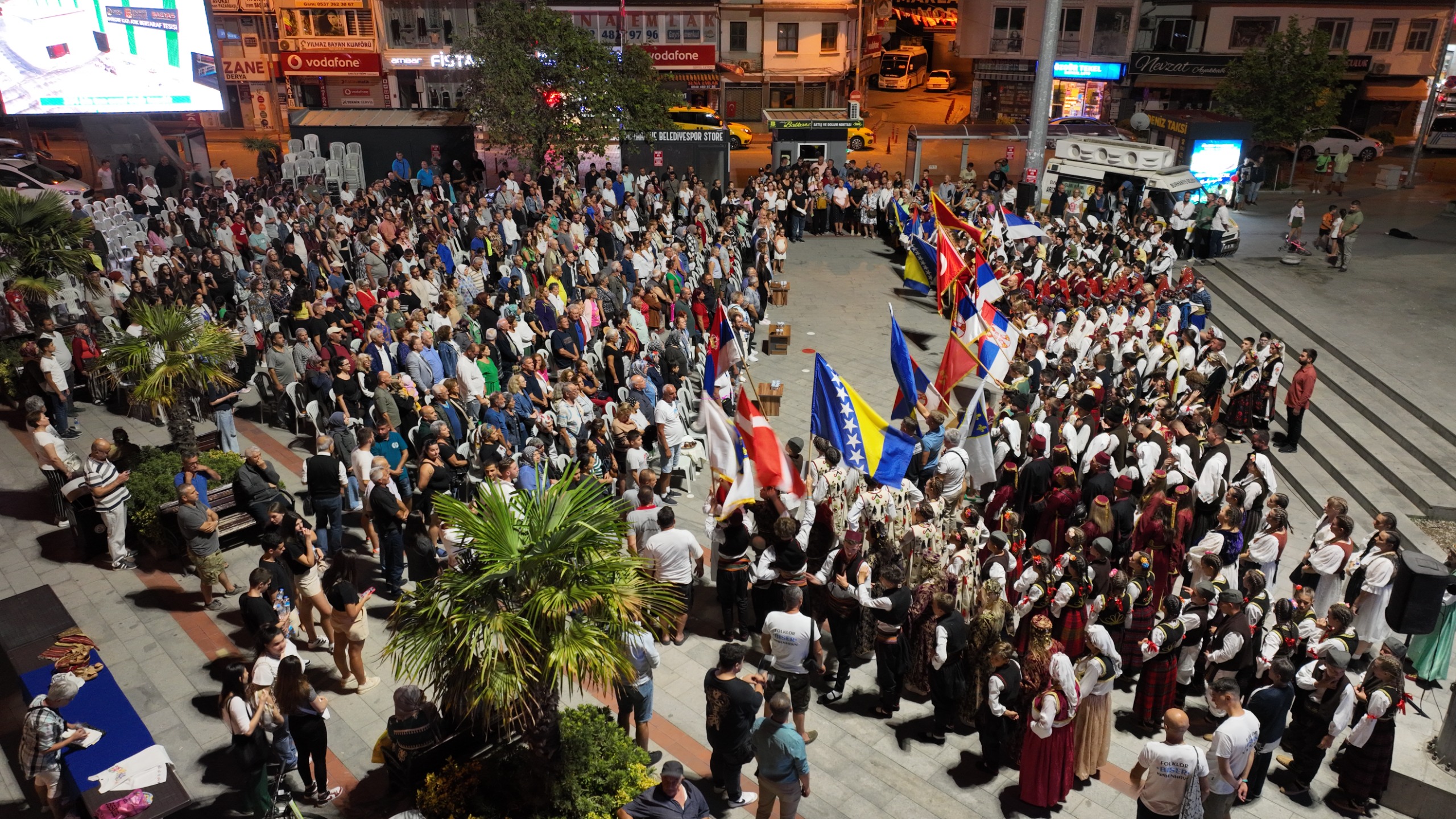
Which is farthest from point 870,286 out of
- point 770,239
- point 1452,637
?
point 1452,637

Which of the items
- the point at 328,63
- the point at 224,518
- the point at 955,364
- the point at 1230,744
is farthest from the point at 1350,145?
the point at 328,63

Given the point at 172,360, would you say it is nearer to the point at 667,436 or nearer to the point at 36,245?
the point at 36,245

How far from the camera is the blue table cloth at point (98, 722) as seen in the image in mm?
6848

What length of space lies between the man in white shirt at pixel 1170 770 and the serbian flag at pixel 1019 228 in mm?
13842

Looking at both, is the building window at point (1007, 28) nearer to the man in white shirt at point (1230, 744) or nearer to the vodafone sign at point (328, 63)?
the vodafone sign at point (328, 63)

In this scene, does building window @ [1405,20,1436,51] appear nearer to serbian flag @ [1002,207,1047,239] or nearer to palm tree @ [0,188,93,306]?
serbian flag @ [1002,207,1047,239]

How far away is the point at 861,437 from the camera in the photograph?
405 inches

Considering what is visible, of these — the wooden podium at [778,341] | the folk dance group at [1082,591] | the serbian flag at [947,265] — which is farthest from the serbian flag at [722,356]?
the serbian flag at [947,265]

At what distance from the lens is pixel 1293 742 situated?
307 inches

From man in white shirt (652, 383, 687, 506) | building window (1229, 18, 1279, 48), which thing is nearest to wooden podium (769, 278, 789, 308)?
man in white shirt (652, 383, 687, 506)

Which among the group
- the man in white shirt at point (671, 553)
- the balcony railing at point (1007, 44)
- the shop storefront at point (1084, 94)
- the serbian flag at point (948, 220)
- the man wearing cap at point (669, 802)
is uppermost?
the balcony railing at point (1007, 44)

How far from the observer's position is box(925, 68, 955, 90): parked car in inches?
2320

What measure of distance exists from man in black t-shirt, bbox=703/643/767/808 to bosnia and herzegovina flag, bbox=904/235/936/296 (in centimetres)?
1405

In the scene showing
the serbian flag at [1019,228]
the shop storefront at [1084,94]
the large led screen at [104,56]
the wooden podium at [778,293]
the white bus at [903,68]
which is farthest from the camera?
the white bus at [903,68]
